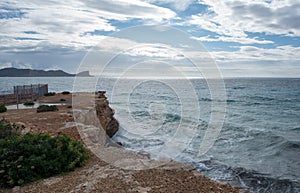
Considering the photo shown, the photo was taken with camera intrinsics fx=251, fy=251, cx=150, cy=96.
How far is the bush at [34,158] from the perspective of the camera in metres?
6.75

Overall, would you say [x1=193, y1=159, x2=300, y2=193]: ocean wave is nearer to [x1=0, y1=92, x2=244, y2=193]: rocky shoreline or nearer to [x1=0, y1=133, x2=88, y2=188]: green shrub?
[x1=0, y1=92, x2=244, y2=193]: rocky shoreline

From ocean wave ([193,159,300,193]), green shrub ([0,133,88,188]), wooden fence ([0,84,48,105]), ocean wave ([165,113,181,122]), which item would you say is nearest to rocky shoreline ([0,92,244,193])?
green shrub ([0,133,88,188])

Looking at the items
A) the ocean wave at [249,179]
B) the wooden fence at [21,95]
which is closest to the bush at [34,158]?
the ocean wave at [249,179]

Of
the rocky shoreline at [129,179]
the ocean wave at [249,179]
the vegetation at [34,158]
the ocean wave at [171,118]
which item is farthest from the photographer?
the ocean wave at [171,118]

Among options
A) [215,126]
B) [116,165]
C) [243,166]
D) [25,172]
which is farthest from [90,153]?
[215,126]

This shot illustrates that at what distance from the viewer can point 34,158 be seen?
23.1ft

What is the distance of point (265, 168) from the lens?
1195 centimetres

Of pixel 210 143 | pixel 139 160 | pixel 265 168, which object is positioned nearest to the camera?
pixel 139 160

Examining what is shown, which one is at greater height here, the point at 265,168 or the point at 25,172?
the point at 25,172

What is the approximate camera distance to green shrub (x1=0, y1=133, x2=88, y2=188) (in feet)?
22.1

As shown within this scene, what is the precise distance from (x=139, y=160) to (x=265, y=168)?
22.7 feet

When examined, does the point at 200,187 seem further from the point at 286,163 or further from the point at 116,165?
the point at 286,163

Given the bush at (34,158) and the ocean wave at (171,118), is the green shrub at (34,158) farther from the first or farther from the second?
the ocean wave at (171,118)

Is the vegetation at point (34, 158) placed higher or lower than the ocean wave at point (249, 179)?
higher
